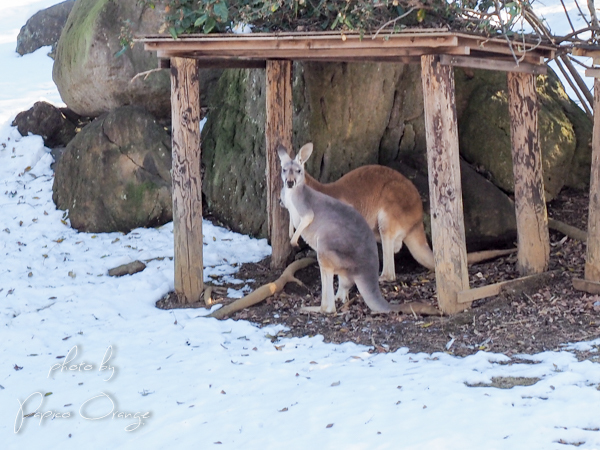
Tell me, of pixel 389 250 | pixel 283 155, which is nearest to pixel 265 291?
pixel 283 155

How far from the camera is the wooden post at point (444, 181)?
21.9 feet

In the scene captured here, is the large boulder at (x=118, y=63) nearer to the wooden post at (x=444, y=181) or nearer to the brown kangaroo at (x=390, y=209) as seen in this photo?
the brown kangaroo at (x=390, y=209)

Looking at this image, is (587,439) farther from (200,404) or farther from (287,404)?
(200,404)

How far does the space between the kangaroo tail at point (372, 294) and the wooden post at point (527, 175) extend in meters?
1.85

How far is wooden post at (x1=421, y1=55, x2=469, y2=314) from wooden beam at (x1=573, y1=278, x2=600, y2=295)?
1164 millimetres

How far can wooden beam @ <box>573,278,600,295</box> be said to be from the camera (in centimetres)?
700

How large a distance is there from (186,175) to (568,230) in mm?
4547

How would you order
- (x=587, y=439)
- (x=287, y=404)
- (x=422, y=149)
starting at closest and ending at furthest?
1. (x=587, y=439)
2. (x=287, y=404)
3. (x=422, y=149)

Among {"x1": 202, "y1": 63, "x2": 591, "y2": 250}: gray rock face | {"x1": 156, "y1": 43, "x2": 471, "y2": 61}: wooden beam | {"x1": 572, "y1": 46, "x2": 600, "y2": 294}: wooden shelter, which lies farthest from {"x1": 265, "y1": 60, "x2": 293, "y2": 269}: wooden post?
{"x1": 572, "y1": 46, "x2": 600, "y2": 294}: wooden shelter

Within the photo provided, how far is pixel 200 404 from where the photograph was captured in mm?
5184

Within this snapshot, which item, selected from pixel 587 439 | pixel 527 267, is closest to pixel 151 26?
pixel 527 267

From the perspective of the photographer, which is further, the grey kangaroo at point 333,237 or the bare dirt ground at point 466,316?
the grey kangaroo at point 333,237

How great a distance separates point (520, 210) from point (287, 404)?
4.00m

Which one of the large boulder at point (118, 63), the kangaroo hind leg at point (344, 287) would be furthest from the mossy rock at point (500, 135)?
the large boulder at point (118, 63)
